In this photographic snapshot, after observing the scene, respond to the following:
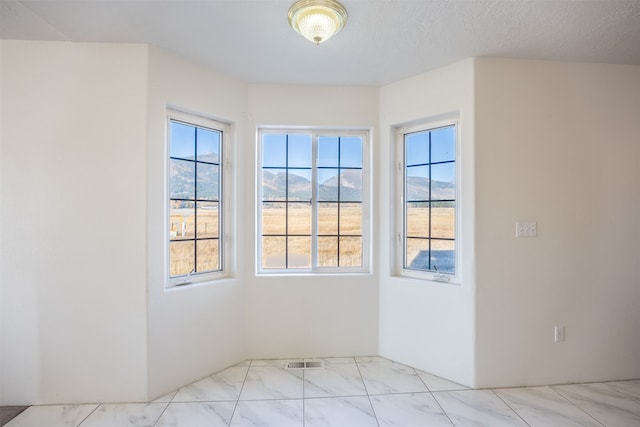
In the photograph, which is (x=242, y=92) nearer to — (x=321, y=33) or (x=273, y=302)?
(x=321, y=33)

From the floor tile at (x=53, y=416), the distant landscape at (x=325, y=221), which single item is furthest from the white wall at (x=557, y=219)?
the floor tile at (x=53, y=416)

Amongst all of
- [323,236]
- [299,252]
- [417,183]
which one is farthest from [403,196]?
Answer: [299,252]

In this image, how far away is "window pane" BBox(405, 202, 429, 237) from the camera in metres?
2.71

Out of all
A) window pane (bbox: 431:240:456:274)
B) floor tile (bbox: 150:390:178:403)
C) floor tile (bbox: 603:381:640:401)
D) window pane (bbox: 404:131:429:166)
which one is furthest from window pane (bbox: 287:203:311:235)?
floor tile (bbox: 603:381:640:401)

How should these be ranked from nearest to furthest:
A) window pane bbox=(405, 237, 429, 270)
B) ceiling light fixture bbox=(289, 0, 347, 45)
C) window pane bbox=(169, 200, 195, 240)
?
1. ceiling light fixture bbox=(289, 0, 347, 45)
2. window pane bbox=(169, 200, 195, 240)
3. window pane bbox=(405, 237, 429, 270)

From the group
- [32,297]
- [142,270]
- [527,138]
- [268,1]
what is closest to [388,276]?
[527,138]

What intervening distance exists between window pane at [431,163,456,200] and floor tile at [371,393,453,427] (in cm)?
158

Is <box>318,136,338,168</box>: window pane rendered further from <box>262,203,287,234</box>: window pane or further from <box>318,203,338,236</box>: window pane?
<box>262,203,287,234</box>: window pane

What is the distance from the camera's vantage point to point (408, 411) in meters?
2.00

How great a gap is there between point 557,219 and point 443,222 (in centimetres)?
83

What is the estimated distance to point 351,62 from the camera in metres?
2.36

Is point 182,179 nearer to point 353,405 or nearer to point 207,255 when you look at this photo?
point 207,255

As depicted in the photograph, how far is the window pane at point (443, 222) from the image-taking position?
8.41ft

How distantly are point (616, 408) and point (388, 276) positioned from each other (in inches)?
68.6
